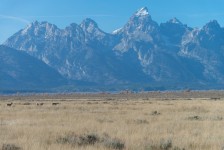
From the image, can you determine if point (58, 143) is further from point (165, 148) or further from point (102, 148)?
point (165, 148)

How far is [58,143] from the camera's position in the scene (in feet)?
60.6

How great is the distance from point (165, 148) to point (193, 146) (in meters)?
1.31

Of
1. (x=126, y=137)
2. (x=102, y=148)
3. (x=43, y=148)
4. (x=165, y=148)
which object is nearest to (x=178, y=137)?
(x=126, y=137)

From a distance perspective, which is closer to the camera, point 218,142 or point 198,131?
point 218,142

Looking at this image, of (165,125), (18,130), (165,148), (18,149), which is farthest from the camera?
(165,125)

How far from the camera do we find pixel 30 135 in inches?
819

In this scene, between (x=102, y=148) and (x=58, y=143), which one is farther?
(x=58, y=143)

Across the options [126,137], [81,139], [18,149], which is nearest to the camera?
[18,149]

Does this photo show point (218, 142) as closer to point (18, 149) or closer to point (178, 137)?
point (178, 137)

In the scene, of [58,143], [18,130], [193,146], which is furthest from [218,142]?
[18,130]

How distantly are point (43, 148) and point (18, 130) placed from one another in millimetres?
7017

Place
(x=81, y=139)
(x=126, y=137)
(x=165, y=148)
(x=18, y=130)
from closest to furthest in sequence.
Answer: (x=165, y=148) < (x=81, y=139) < (x=126, y=137) < (x=18, y=130)

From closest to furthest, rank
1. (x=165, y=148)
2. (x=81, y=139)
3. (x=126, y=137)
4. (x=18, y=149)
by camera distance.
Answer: (x=18, y=149) → (x=165, y=148) → (x=81, y=139) → (x=126, y=137)

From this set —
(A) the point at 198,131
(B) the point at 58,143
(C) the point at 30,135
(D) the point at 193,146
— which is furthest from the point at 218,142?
(C) the point at 30,135
